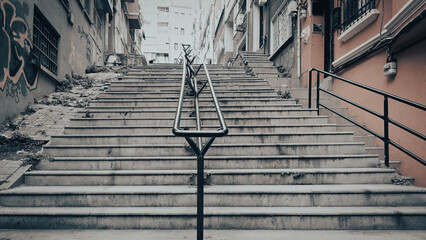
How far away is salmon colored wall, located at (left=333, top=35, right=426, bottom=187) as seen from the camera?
3783mm

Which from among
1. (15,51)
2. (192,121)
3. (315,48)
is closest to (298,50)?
(315,48)

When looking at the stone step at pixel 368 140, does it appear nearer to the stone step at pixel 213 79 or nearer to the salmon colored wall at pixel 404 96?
the salmon colored wall at pixel 404 96

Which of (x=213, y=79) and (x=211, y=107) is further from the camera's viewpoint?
(x=213, y=79)

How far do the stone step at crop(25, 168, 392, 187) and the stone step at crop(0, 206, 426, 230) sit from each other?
64cm

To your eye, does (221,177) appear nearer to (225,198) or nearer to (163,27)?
(225,198)

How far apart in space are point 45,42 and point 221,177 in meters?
6.29

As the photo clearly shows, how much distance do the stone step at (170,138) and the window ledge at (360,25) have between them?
2005mm

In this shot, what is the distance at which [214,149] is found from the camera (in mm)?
4289

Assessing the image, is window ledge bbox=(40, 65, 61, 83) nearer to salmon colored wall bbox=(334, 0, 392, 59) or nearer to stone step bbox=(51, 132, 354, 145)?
stone step bbox=(51, 132, 354, 145)

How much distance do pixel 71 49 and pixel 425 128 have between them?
912 centimetres

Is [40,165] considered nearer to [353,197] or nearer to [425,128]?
[353,197]

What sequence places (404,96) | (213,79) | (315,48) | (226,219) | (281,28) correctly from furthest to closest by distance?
1. (281,28)
2. (213,79)
3. (315,48)
4. (404,96)
5. (226,219)

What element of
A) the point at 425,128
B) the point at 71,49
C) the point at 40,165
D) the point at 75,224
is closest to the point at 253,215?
the point at 75,224

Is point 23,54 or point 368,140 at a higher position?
point 23,54
